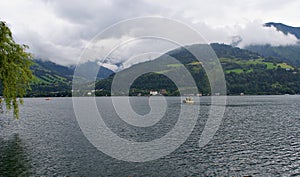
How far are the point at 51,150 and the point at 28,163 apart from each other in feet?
25.8

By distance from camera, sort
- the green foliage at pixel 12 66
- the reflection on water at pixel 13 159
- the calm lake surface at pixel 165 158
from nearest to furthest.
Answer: the reflection on water at pixel 13 159 → the calm lake surface at pixel 165 158 → the green foliage at pixel 12 66

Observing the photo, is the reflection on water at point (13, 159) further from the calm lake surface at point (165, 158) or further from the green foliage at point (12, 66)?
the green foliage at point (12, 66)

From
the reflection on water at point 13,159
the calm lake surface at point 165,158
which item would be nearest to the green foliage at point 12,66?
the reflection on water at point 13,159

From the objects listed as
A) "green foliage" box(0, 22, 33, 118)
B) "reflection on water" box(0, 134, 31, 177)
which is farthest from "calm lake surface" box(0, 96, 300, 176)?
"green foliage" box(0, 22, 33, 118)

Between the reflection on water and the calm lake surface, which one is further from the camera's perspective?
the calm lake surface

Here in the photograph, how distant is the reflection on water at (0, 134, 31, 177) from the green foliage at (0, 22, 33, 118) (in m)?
6.66

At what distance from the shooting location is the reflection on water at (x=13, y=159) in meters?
31.6

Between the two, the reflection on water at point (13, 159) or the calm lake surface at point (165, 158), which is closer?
the reflection on water at point (13, 159)

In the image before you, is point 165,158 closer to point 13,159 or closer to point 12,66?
point 13,159

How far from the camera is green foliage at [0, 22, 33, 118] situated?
115ft

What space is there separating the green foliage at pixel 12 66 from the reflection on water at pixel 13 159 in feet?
21.8

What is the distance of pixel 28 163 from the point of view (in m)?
35.1

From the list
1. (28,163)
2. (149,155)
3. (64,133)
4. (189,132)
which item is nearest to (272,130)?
(189,132)

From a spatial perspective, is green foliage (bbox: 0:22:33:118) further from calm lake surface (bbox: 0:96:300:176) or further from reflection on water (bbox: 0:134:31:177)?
calm lake surface (bbox: 0:96:300:176)
